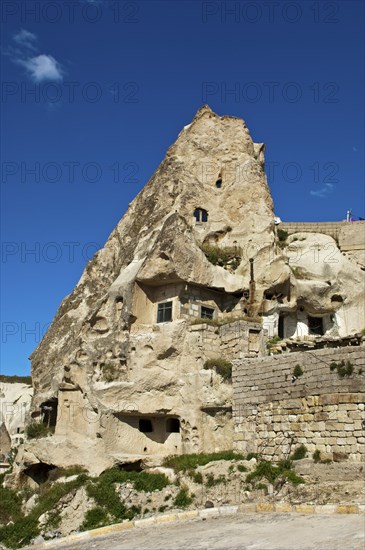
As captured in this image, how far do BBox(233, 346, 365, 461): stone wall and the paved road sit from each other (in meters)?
4.22

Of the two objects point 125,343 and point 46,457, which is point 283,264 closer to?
point 125,343

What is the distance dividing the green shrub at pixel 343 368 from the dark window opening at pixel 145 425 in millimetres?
8619

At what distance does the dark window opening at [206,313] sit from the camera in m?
22.8

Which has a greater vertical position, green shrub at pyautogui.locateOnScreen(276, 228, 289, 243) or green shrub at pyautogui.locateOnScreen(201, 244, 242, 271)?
green shrub at pyautogui.locateOnScreen(276, 228, 289, 243)

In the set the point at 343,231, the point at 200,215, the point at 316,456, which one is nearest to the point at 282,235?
the point at 343,231

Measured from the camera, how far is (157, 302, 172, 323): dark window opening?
22.5 metres

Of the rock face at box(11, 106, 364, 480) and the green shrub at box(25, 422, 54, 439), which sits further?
the green shrub at box(25, 422, 54, 439)

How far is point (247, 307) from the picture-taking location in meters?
22.8

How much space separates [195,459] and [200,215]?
38.7 ft

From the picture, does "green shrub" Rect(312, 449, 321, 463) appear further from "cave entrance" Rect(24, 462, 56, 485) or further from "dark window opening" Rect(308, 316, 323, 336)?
"cave entrance" Rect(24, 462, 56, 485)

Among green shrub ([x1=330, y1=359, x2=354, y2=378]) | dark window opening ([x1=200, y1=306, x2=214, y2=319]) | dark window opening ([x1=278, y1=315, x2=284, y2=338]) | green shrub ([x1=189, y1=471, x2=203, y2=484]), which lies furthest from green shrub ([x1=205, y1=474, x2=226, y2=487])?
dark window opening ([x1=278, y1=315, x2=284, y2=338])

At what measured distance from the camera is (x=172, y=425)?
21.7 metres

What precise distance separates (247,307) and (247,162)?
27.6 ft

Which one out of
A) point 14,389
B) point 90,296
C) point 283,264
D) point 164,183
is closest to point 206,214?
point 164,183
